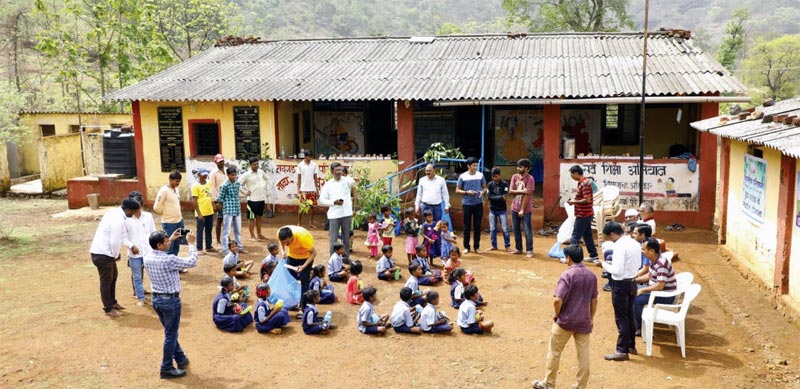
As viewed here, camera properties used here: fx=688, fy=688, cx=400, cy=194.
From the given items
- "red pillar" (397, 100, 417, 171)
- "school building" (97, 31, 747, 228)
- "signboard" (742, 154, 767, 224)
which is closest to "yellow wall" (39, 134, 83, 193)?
→ "school building" (97, 31, 747, 228)

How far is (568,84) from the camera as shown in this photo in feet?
44.9

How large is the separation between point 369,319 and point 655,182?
7903 mm

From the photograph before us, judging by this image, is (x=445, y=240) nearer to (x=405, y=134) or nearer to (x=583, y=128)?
(x=405, y=134)

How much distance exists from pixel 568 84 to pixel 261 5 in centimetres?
6241

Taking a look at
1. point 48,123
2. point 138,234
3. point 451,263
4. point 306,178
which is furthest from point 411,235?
point 48,123

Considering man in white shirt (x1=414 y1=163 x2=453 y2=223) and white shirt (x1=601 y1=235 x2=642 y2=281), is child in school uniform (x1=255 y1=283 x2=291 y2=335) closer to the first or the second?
white shirt (x1=601 y1=235 x2=642 y2=281)

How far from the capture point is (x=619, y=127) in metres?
16.8

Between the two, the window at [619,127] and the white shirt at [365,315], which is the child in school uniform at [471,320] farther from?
the window at [619,127]

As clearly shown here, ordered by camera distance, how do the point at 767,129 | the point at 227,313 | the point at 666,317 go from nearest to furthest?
the point at 666,317
the point at 227,313
the point at 767,129

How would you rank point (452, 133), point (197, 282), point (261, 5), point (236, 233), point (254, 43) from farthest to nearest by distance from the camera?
point (261, 5), point (254, 43), point (452, 133), point (236, 233), point (197, 282)

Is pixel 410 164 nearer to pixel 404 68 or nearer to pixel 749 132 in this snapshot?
pixel 404 68

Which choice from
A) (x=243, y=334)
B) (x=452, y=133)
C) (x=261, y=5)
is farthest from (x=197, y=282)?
(x=261, y=5)

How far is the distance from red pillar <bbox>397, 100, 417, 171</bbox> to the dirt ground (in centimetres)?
476

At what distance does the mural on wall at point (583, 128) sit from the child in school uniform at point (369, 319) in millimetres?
10202
